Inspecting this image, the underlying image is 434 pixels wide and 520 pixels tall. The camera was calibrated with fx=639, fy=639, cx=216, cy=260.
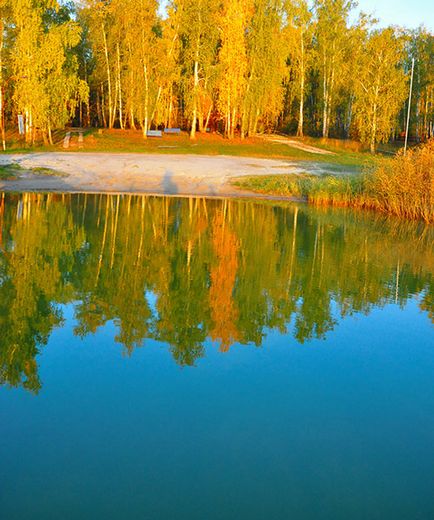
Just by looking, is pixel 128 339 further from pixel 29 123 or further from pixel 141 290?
pixel 29 123

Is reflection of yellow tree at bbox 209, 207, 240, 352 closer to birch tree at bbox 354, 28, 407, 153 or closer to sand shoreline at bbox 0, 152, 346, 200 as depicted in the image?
sand shoreline at bbox 0, 152, 346, 200

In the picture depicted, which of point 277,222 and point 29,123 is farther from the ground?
point 29,123

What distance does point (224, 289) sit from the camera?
1031 cm

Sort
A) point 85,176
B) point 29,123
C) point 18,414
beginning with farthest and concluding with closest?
point 29,123
point 85,176
point 18,414

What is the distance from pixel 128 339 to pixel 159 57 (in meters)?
41.0

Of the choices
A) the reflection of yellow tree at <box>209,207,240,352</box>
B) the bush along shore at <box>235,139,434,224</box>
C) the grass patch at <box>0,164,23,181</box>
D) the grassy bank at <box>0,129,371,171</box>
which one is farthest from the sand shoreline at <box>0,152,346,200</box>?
the reflection of yellow tree at <box>209,207,240,352</box>

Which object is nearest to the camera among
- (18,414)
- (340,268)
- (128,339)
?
(18,414)

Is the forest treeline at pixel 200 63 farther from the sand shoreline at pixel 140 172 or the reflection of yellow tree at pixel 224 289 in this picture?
the reflection of yellow tree at pixel 224 289

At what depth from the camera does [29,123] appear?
3888 cm

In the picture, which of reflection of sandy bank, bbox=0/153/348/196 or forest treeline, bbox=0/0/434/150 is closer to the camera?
reflection of sandy bank, bbox=0/153/348/196

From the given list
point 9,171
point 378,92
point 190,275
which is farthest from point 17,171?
point 378,92

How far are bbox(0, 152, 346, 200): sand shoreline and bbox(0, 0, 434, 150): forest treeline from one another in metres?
7.79

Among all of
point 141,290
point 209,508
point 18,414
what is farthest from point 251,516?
point 141,290

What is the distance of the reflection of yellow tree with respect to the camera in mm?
8070
